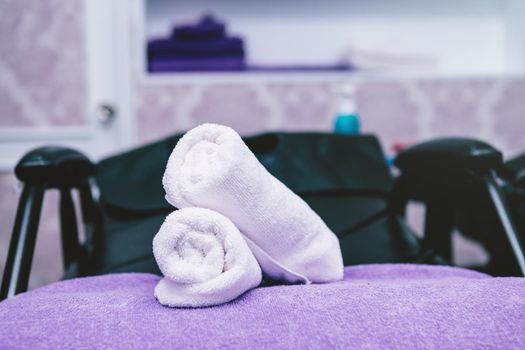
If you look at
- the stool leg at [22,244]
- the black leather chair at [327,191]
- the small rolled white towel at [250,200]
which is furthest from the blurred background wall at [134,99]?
the small rolled white towel at [250,200]

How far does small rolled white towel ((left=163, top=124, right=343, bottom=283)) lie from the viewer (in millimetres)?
414

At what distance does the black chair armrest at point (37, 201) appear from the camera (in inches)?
22.1

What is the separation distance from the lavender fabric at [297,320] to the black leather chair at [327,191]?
10.4 inches

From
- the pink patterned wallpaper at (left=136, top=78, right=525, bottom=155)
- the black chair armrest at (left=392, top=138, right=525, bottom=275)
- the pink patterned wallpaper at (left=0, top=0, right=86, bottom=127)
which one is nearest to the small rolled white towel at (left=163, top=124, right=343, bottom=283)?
the black chair armrest at (left=392, top=138, right=525, bottom=275)

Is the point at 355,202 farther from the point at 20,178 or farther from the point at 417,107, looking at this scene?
the point at 417,107

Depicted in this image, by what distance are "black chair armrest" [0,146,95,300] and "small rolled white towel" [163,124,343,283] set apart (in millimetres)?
250

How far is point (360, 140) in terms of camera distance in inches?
36.9

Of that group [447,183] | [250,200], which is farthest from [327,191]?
[250,200]

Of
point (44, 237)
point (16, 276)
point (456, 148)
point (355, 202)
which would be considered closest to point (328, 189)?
point (355, 202)

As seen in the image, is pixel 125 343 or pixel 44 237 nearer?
pixel 125 343

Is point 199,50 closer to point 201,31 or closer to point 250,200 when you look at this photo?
point 201,31

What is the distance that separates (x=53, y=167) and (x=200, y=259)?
12.8 inches

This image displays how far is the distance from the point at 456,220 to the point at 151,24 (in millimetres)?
1093

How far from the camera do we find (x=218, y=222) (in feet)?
1.35
